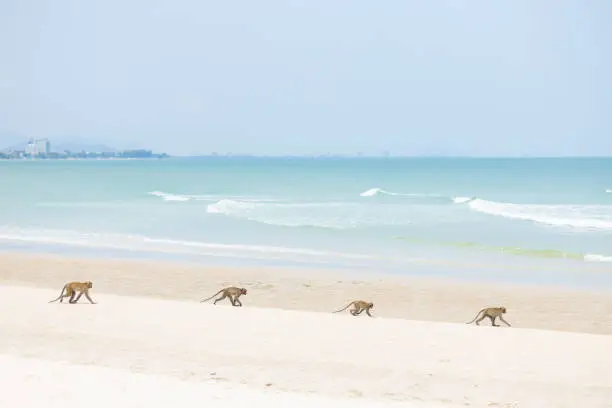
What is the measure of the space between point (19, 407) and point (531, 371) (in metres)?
5.05

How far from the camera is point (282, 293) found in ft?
47.5

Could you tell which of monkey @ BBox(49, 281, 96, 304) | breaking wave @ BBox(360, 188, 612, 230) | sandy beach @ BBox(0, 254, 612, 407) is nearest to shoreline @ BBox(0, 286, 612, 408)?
sandy beach @ BBox(0, 254, 612, 407)

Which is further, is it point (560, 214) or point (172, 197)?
point (172, 197)

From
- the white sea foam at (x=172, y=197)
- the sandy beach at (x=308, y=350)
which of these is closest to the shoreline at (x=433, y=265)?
the sandy beach at (x=308, y=350)

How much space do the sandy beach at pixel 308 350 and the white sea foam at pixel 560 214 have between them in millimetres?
15582

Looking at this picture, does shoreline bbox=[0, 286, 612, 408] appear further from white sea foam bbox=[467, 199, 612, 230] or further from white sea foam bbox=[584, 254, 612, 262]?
white sea foam bbox=[467, 199, 612, 230]

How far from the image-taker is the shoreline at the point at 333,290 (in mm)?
12711

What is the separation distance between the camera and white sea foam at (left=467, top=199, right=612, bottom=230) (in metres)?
29.6

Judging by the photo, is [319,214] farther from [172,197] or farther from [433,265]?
[172,197]

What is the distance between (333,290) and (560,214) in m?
22.5

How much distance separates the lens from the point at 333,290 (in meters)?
14.8

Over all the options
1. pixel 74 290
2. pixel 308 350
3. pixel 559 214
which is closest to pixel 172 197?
pixel 559 214

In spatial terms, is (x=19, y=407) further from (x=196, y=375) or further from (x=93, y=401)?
(x=196, y=375)

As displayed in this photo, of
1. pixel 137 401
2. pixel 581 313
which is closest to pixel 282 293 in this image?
pixel 581 313
